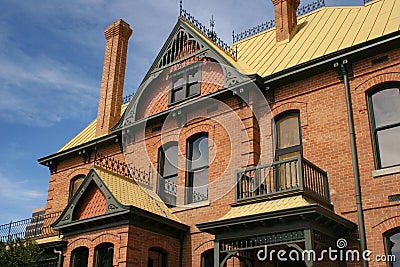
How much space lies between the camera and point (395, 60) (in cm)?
1282

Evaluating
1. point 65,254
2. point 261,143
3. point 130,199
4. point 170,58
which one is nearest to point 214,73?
point 170,58

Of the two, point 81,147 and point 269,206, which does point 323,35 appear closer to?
point 269,206

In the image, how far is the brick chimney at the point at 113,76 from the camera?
2059cm

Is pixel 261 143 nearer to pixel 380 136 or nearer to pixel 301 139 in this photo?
pixel 301 139

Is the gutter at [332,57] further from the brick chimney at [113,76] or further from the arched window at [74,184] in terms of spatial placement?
the arched window at [74,184]

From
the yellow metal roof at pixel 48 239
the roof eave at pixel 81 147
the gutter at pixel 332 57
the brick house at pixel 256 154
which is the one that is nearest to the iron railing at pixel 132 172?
the brick house at pixel 256 154

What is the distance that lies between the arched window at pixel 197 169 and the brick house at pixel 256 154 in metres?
0.04

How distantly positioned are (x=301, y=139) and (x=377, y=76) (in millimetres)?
2733

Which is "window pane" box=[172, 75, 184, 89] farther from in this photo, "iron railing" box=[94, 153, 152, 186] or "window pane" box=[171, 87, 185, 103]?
"iron railing" box=[94, 153, 152, 186]

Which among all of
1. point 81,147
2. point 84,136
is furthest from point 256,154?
point 84,136

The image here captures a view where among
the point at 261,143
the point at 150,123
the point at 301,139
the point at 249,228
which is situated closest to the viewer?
the point at 249,228

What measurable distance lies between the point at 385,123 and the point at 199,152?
6.34 m

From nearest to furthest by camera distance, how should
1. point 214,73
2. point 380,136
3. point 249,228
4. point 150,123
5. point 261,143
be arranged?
point 249,228
point 380,136
point 261,143
point 214,73
point 150,123

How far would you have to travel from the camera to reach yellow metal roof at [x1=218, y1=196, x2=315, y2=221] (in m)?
11.2
